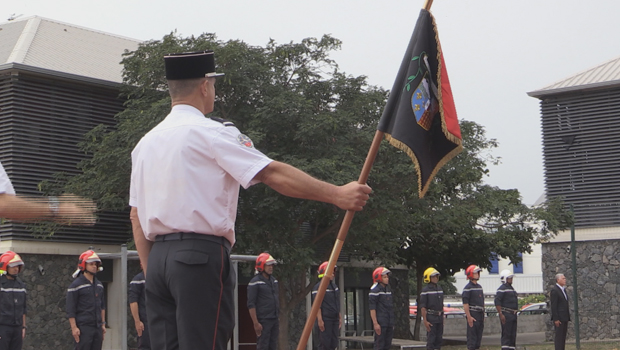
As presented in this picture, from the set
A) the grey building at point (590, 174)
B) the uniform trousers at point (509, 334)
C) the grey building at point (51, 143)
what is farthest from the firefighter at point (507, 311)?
the grey building at point (51, 143)

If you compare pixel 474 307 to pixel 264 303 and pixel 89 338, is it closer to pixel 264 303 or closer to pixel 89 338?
pixel 264 303

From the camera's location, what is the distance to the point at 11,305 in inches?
567

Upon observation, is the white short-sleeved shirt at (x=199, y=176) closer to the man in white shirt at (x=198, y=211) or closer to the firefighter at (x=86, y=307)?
the man in white shirt at (x=198, y=211)

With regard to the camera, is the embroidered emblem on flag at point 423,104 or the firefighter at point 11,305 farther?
the firefighter at point 11,305

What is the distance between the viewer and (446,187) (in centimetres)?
2741

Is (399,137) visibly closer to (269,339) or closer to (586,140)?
(269,339)

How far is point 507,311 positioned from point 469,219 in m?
6.80

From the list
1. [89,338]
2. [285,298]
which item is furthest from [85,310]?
[285,298]

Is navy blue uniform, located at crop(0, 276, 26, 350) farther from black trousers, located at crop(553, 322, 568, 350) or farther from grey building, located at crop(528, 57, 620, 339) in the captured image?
grey building, located at crop(528, 57, 620, 339)

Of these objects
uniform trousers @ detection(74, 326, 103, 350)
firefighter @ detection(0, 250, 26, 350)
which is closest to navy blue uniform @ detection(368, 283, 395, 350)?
uniform trousers @ detection(74, 326, 103, 350)

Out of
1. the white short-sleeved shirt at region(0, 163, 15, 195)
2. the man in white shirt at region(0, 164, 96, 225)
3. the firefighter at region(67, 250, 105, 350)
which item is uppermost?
the white short-sleeved shirt at region(0, 163, 15, 195)

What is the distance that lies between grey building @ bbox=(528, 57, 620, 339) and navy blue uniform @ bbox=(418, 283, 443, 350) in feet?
30.1

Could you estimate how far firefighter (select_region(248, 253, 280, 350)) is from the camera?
57.3 feet

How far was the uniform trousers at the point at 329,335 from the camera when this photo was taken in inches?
794
